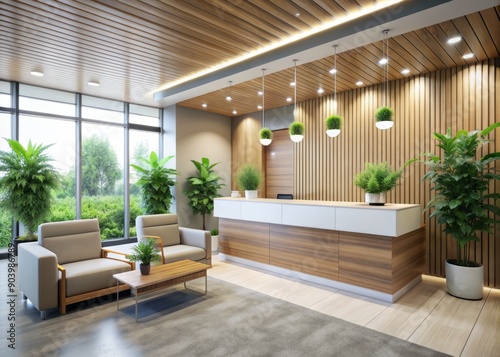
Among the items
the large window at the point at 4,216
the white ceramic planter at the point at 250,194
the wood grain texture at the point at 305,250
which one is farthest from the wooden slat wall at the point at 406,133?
the large window at the point at 4,216

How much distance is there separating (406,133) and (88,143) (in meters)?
6.52

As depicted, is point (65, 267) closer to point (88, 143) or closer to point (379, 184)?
point (88, 143)

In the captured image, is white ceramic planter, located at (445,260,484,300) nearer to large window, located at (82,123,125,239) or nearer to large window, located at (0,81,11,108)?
large window, located at (82,123,125,239)

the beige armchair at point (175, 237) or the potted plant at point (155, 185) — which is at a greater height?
the potted plant at point (155, 185)

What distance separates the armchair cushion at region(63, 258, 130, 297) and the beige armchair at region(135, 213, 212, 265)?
0.74 meters

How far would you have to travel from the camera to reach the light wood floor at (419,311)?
291 centimetres

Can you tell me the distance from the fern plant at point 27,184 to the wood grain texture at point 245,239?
3.34 m

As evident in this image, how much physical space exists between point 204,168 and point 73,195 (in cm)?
293

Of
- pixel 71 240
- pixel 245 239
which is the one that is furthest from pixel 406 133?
pixel 71 240

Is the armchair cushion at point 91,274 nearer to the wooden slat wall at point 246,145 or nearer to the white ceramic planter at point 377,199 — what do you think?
the white ceramic planter at point 377,199

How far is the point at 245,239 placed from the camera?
550 cm

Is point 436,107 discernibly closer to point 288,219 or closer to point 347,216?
point 347,216

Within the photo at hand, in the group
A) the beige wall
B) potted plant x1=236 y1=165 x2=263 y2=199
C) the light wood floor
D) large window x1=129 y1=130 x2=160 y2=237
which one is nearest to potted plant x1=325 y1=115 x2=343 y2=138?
potted plant x1=236 y1=165 x2=263 y2=199

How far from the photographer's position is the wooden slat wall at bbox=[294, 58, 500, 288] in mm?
4488
